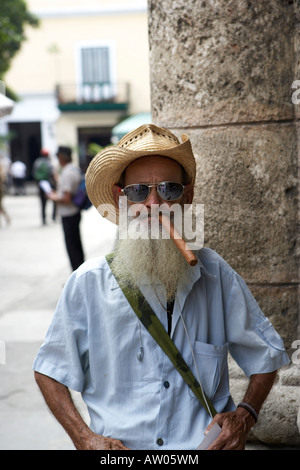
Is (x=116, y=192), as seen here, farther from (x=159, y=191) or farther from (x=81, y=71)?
(x=81, y=71)

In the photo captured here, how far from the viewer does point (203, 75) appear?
3.19m

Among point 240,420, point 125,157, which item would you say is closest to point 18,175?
point 125,157

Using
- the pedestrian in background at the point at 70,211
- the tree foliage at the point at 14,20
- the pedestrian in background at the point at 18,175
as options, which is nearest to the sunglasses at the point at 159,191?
the pedestrian in background at the point at 70,211

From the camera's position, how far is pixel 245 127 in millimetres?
3207

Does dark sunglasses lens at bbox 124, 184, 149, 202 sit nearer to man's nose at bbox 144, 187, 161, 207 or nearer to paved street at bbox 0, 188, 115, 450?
man's nose at bbox 144, 187, 161, 207

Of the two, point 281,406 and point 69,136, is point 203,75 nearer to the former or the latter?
point 281,406

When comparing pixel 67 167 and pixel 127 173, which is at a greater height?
pixel 127 173

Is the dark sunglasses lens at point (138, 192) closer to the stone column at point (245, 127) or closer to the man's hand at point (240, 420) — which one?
the man's hand at point (240, 420)

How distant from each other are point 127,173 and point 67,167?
5.55m

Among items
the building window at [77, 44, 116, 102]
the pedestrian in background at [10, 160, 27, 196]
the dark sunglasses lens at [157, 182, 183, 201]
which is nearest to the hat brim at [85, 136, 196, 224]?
the dark sunglasses lens at [157, 182, 183, 201]

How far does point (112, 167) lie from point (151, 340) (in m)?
0.59

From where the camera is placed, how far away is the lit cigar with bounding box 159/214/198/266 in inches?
70.1

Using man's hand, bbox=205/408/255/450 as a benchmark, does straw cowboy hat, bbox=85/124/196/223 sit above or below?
above

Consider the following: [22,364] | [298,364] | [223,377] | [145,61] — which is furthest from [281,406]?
[145,61]
